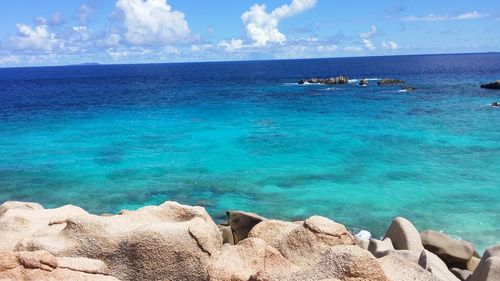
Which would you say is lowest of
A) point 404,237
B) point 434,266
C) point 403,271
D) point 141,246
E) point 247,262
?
point 404,237

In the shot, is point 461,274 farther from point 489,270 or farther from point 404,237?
point 489,270

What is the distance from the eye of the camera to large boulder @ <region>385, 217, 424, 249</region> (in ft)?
47.1

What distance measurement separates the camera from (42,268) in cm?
812

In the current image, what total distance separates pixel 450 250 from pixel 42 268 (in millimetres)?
11795

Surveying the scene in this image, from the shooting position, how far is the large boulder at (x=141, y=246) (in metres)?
9.42

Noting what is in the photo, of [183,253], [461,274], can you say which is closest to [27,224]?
[183,253]

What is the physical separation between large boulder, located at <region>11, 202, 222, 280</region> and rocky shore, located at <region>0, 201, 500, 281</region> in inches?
0.8

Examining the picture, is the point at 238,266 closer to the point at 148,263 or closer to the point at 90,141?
the point at 148,263

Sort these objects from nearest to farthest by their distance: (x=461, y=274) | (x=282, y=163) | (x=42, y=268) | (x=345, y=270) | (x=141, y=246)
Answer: (x=345, y=270), (x=42, y=268), (x=141, y=246), (x=461, y=274), (x=282, y=163)

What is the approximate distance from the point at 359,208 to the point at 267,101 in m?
49.2

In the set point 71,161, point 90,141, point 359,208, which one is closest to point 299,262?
point 359,208

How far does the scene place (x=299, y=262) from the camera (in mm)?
9797

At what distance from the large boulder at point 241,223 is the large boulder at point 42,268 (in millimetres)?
6348

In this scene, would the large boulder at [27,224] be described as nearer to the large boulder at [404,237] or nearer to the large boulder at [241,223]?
the large boulder at [241,223]
